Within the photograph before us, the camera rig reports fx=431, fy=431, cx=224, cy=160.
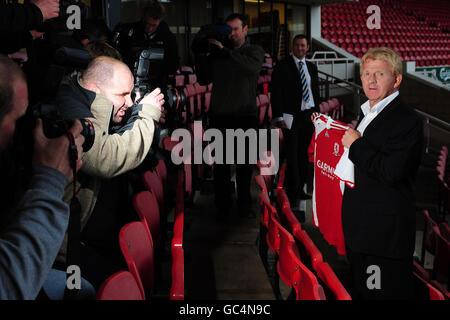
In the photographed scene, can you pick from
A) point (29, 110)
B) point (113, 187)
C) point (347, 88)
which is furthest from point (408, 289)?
point (347, 88)

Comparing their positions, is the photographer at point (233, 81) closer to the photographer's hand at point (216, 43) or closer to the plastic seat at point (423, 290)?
the photographer's hand at point (216, 43)

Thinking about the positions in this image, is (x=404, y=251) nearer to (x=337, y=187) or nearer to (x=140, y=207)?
(x=337, y=187)

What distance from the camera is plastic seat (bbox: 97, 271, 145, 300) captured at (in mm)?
992

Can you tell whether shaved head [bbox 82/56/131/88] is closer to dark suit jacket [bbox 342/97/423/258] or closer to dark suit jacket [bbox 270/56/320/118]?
dark suit jacket [bbox 342/97/423/258]

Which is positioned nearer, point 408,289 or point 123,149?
point 123,149

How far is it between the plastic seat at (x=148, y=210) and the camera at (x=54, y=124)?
2.15ft

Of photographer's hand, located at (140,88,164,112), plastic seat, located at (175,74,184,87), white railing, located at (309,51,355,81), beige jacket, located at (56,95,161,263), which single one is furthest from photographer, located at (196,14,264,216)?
white railing, located at (309,51,355,81)

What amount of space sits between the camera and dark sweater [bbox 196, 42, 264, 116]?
1723mm

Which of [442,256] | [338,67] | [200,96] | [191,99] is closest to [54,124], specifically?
[442,256]

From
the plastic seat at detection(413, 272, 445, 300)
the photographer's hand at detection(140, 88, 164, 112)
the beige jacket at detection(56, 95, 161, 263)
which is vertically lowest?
the plastic seat at detection(413, 272, 445, 300)

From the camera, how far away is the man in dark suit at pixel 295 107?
3145 millimetres

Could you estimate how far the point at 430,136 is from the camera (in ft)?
21.2

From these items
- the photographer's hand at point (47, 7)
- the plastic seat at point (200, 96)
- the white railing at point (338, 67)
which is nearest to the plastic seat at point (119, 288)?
the photographer's hand at point (47, 7)

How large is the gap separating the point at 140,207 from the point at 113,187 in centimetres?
15
